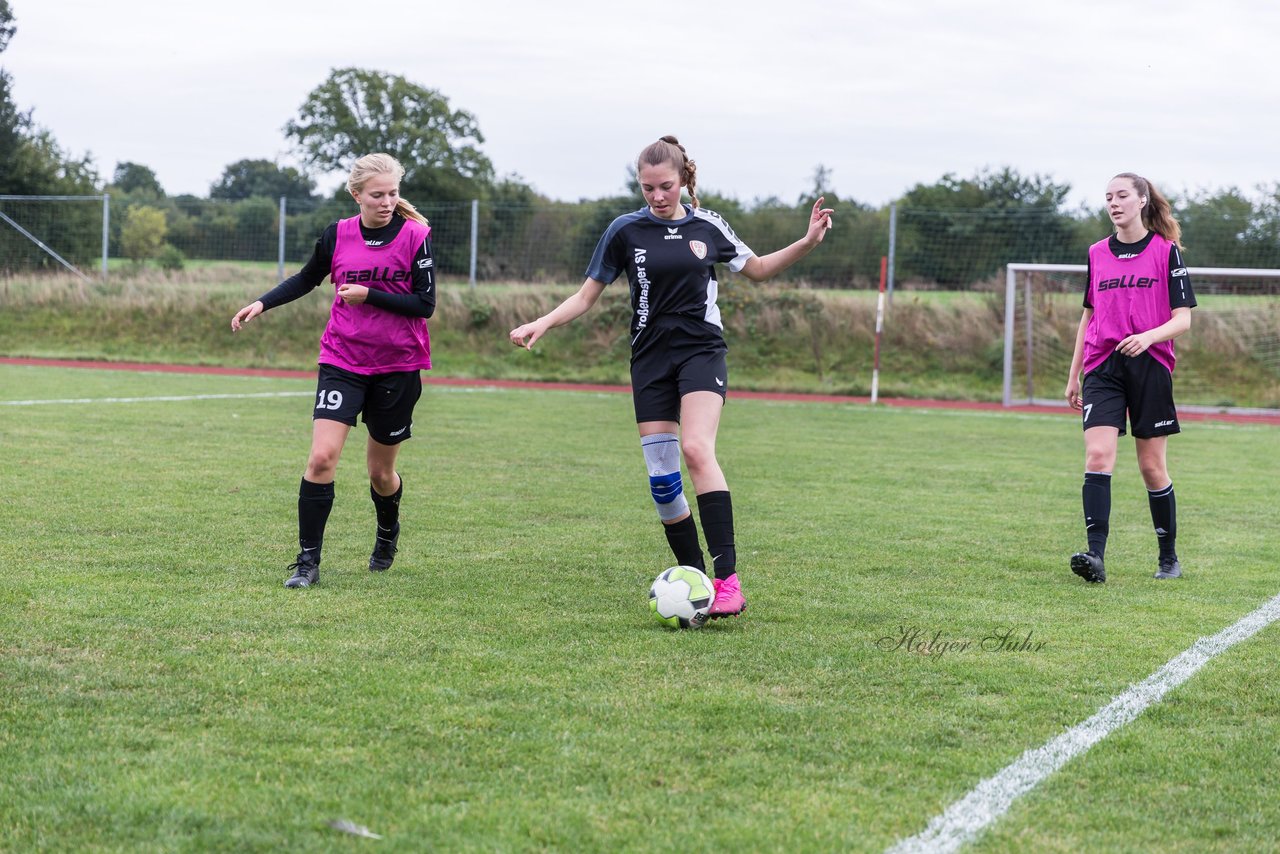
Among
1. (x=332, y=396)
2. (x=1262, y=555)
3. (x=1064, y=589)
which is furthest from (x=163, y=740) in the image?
(x=1262, y=555)

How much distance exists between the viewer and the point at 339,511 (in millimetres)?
7949

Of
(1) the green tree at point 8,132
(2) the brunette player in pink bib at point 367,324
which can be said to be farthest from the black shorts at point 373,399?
(1) the green tree at point 8,132

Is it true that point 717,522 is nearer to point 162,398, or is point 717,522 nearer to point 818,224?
point 818,224

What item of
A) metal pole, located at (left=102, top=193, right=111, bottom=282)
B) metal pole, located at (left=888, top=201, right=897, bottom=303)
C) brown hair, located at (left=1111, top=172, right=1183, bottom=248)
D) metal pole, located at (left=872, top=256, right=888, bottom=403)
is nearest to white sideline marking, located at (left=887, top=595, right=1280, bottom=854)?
brown hair, located at (left=1111, top=172, right=1183, bottom=248)

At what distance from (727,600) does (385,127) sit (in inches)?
2143

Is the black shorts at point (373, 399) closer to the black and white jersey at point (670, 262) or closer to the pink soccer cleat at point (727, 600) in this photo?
the black and white jersey at point (670, 262)

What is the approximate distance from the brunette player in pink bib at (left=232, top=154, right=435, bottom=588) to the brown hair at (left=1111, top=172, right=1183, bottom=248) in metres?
3.47

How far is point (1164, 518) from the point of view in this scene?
6.66m

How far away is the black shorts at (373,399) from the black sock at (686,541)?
4.09 ft

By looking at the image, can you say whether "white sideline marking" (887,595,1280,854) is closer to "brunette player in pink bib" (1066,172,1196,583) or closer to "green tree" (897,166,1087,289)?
"brunette player in pink bib" (1066,172,1196,583)

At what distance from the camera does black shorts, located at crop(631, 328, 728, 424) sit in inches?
212

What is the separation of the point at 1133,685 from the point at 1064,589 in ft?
5.81

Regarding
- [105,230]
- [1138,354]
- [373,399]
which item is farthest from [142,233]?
[1138,354]

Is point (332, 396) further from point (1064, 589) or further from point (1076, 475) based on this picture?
point (1076, 475)
